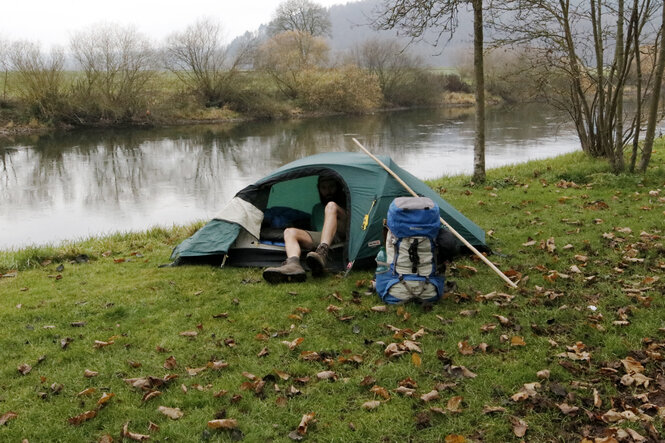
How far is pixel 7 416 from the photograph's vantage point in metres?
3.29

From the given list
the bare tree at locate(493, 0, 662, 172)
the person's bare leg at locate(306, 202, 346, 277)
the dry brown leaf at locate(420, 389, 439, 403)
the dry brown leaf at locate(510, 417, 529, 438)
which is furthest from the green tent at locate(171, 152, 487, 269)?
the bare tree at locate(493, 0, 662, 172)

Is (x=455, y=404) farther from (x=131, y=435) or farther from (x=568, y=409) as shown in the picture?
(x=131, y=435)

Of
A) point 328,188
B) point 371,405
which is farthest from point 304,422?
point 328,188

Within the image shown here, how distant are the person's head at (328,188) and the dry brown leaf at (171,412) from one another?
3693 mm

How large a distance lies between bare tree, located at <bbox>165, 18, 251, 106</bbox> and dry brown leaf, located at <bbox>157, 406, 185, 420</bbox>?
3376 centimetres

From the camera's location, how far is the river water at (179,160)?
1138cm

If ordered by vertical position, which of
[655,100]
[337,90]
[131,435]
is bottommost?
[131,435]

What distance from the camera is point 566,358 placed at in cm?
368

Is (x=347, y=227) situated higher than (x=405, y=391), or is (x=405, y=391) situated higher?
(x=347, y=227)

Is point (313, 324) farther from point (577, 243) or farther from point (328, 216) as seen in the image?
point (577, 243)

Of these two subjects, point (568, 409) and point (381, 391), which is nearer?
point (568, 409)

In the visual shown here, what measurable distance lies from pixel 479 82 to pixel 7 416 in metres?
8.48

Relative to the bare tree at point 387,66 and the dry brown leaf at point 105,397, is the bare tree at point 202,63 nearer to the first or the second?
the bare tree at point 387,66

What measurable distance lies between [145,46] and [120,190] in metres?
20.3
